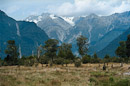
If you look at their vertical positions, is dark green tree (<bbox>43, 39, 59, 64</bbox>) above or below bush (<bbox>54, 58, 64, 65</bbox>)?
above

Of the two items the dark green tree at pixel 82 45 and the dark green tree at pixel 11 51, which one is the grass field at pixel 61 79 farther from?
the dark green tree at pixel 82 45

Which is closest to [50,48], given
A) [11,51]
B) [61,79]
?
[11,51]

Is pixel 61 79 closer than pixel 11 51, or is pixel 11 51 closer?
pixel 61 79

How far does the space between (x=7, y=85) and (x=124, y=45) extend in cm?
6341

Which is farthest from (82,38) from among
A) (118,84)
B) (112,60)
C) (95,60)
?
(118,84)

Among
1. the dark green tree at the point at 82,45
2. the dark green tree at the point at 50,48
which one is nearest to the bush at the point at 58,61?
the dark green tree at the point at 50,48

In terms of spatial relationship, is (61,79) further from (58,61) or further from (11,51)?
(58,61)

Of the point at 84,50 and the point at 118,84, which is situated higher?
the point at 84,50

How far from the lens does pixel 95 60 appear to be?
4323 inches

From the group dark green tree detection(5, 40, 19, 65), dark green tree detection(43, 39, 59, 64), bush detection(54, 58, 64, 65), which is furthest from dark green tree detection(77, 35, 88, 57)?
dark green tree detection(5, 40, 19, 65)

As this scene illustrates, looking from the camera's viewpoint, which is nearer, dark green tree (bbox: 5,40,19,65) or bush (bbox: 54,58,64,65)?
dark green tree (bbox: 5,40,19,65)

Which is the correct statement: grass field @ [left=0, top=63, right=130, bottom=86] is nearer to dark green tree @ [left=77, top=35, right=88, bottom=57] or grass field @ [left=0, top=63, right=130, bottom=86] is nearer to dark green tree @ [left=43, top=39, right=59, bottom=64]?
dark green tree @ [left=43, top=39, right=59, bottom=64]

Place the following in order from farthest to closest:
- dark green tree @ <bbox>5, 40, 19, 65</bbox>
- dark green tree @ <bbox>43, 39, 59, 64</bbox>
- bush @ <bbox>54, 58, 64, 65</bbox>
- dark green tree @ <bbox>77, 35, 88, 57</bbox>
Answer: dark green tree @ <bbox>77, 35, 88, 57</bbox> < bush @ <bbox>54, 58, 64, 65</bbox> < dark green tree @ <bbox>43, 39, 59, 64</bbox> < dark green tree @ <bbox>5, 40, 19, 65</bbox>

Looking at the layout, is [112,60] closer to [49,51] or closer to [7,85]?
[49,51]
